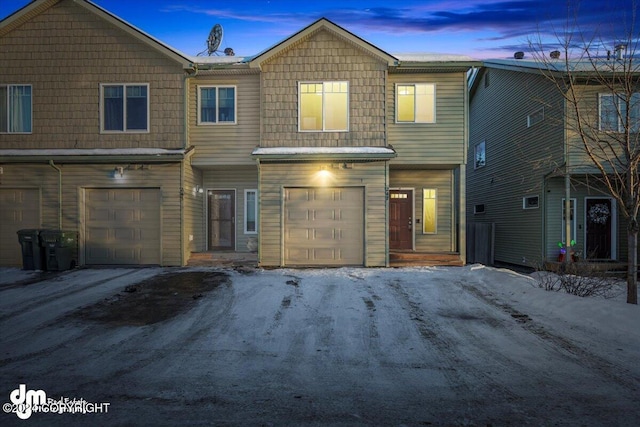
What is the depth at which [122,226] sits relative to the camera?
12805 millimetres

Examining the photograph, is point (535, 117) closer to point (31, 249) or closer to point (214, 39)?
point (214, 39)

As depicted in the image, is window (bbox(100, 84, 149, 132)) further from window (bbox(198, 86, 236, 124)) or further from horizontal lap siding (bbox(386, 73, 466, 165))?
horizontal lap siding (bbox(386, 73, 466, 165))

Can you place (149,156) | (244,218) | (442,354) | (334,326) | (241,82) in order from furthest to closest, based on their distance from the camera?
(244,218), (241,82), (149,156), (334,326), (442,354)

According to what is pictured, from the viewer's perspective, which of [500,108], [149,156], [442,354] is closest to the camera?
[442,354]

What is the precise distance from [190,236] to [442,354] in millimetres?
9758

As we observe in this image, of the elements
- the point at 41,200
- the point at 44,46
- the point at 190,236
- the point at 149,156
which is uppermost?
the point at 44,46

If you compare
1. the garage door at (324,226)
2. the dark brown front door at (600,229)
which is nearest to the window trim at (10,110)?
the garage door at (324,226)

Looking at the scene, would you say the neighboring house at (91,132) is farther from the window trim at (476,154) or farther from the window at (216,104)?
the window trim at (476,154)

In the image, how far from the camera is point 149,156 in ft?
40.8

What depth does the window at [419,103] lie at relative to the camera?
13438mm

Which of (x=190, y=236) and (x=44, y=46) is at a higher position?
(x=44, y=46)

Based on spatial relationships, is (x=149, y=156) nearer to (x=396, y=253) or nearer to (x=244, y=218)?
(x=244, y=218)

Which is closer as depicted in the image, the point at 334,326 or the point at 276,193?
the point at 334,326

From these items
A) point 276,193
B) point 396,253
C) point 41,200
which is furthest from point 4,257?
point 396,253
